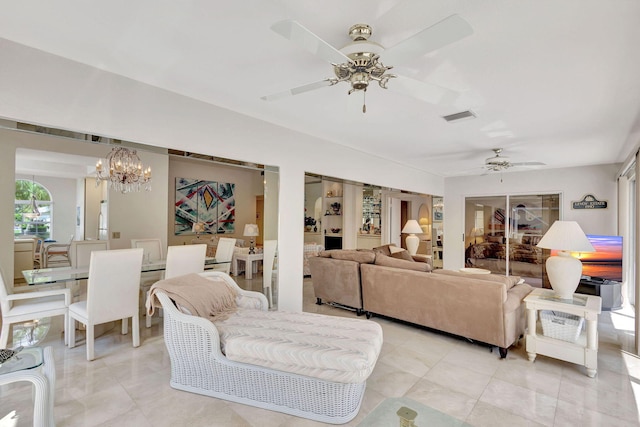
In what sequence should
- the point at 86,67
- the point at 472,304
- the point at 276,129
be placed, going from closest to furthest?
the point at 86,67 < the point at 472,304 < the point at 276,129

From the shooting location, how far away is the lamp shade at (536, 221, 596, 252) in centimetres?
284

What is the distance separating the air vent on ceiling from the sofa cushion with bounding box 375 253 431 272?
64.6 inches

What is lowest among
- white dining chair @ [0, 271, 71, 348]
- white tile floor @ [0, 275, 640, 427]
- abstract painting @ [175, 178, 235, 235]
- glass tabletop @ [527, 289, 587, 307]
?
white tile floor @ [0, 275, 640, 427]

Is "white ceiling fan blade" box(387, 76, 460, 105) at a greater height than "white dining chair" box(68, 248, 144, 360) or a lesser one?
greater

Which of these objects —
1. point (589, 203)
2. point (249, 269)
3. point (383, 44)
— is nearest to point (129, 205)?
point (249, 269)

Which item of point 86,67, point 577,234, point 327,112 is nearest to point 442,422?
point 577,234

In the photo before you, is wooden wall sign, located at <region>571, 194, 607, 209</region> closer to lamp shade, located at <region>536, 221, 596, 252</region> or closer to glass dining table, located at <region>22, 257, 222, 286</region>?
lamp shade, located at <region>536, 221, 596, 252</region>

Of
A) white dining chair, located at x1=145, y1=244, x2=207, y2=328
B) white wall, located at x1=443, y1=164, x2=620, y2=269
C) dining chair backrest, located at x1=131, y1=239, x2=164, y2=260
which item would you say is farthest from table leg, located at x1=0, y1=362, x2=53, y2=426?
white wall, located at x1=443, y1=164, x2=620, y2=269

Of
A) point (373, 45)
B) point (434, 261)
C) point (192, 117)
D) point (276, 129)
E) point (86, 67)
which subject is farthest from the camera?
point (434, 261)

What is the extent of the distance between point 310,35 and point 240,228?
22.6 ft

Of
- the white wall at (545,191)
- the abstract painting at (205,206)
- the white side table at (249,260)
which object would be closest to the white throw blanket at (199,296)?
the white side table at (249,260)

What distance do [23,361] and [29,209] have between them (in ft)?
14.3

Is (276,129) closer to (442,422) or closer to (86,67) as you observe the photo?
(86,67)

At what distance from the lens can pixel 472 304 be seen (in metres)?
3.09
